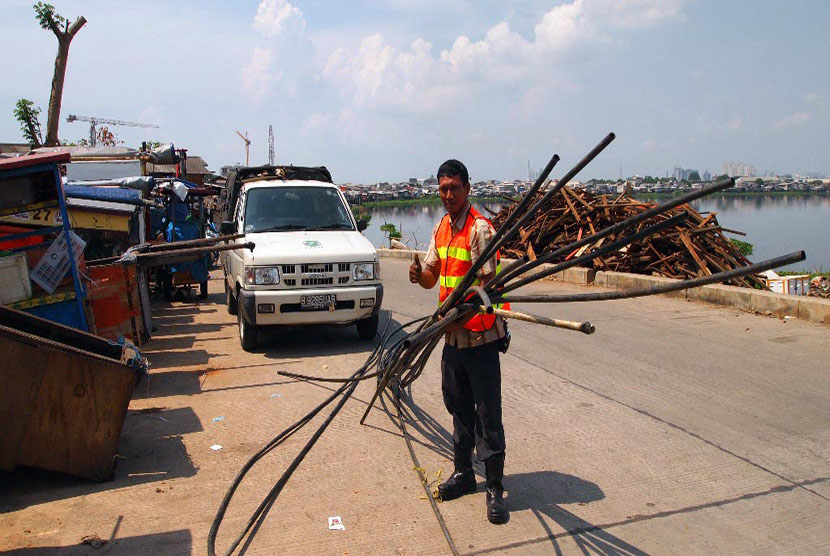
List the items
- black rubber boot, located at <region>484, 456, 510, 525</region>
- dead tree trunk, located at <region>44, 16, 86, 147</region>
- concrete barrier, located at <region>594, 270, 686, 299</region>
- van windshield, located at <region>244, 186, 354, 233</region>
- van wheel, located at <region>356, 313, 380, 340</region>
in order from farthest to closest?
dead tree trunk, located at <region>44, 16, 86, 147</region>
concrete barrier, located at <region>594, 270, 686, 299</region>
van windshield, located at <region>244, 186, 354, 233</region>
van wheel, located at <region>356, 313, 380, 340</region>
black rubber boot, located at <region>484, 456, 510, 525</region>

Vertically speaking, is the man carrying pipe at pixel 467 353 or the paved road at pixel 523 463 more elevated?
the man carrying pipe at pixel 467 353

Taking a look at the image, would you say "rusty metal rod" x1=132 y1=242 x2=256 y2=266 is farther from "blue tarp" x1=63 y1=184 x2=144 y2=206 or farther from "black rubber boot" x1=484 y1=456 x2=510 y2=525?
"black rubber boot" x1=484 y1=456 x2=510 y2=525

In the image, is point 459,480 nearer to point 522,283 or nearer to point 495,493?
point 495,493

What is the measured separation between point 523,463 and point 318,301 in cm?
400

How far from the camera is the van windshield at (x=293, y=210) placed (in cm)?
922

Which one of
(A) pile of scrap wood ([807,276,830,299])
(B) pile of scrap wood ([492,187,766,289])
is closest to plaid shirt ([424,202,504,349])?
(B) pile of scrap wood ([492,187,766,289])

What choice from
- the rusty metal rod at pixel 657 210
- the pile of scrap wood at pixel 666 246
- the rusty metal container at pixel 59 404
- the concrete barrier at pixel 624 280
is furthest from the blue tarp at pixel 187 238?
the rusty metal rod at pixel 657 210

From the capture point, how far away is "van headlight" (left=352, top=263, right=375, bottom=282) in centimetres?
836

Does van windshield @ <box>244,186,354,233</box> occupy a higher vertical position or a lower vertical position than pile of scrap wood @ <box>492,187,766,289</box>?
higher

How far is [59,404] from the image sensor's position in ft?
14.1

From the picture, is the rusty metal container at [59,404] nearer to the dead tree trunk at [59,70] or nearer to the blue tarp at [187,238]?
the blue tarp at [187,238]

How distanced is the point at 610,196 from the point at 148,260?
12.8 metres

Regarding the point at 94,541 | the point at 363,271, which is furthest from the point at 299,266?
the point at 94,541

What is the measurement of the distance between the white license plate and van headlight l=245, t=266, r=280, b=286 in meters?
Result: 0.39
